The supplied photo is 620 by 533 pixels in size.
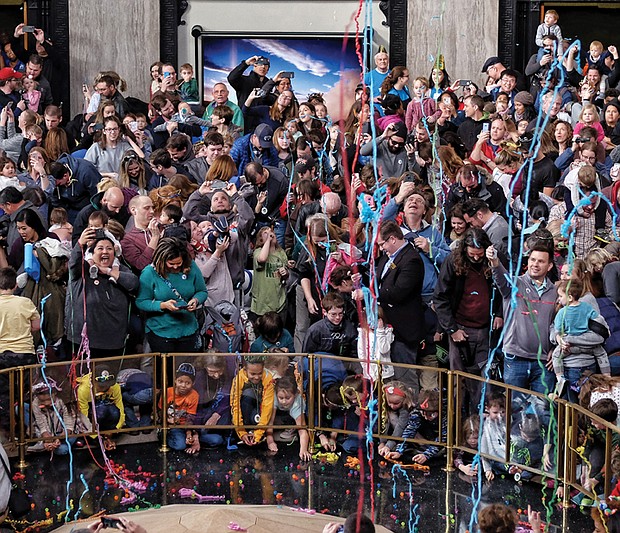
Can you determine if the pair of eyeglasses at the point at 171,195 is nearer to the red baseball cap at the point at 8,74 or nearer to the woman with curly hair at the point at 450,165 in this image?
the woman with curly hair at the point at 450,165

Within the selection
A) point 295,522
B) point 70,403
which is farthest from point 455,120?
point 295,522

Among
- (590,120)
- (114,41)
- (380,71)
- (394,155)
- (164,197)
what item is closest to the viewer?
(164,197)

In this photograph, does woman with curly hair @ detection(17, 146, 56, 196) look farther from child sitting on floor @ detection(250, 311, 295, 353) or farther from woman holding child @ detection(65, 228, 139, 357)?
child sitting on floor @ detection(250, 311, 295, 353)

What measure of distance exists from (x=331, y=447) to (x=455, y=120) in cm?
585

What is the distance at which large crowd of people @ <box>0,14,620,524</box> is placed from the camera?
10891mm

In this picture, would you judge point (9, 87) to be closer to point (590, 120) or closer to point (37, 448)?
point (37, 448)

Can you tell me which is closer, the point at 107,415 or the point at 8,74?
the point at 107,415

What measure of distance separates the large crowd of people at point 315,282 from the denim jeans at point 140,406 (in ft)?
0.06

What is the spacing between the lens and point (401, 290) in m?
11.4

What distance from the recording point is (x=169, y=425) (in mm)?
11547

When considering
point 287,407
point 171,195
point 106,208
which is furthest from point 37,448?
point 171,195

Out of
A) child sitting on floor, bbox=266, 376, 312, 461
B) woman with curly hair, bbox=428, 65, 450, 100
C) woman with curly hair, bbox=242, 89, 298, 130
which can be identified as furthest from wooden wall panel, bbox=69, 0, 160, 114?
child sitting on floor, bbox=266, 376, 312, 461

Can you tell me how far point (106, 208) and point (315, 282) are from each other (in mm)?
1983

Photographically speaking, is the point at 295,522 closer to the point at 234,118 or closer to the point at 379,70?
the point at 234,118
